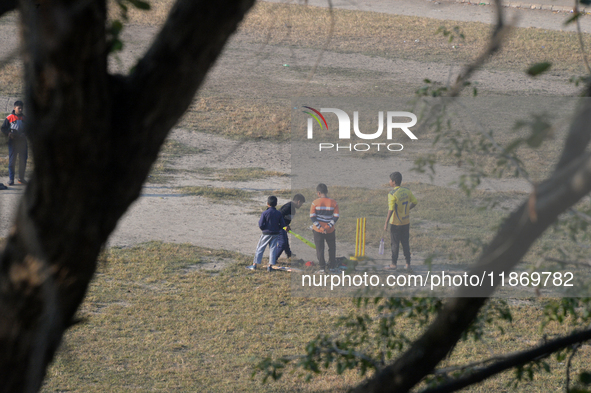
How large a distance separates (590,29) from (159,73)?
94.2 ft

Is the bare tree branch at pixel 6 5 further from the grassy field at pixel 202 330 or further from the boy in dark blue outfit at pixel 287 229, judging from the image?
the boy in dark blue outfit at pixel 287 229

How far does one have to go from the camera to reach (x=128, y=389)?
7258 mm

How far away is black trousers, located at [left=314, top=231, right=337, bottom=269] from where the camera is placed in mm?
10508

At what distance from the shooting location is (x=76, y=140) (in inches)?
56.2

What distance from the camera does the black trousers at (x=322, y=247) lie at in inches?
414

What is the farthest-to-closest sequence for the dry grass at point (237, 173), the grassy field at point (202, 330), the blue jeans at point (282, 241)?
the dry grass at point (237, 173) < the blue jeans at point (282, 241) < the grassy field at point (202, 330)

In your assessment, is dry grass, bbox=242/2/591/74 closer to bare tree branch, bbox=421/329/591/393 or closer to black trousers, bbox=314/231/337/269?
black trousers, bbox=314/231/337/269

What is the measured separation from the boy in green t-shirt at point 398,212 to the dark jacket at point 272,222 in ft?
6.21

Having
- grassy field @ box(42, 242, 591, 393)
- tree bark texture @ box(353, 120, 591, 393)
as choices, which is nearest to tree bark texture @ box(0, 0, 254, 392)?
tree bark texture @ box(353, 120, 591, 393)

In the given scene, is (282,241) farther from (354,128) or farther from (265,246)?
(354,128)

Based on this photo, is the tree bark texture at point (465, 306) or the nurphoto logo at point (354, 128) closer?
the tree bark texture at point (465, 306)

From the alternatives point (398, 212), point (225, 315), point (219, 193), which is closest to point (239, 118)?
point (219, 193)

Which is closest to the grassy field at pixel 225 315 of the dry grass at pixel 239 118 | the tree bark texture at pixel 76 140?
the tree bark texture at pixel 76 140

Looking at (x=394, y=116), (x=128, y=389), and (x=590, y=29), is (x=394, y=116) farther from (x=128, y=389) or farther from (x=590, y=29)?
(x=128, y=389)
